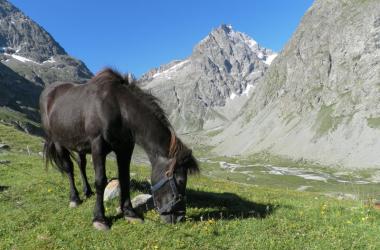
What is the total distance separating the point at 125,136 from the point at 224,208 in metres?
4.96

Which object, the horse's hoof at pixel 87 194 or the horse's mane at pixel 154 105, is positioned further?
the horse's hoof at pixel 87 194

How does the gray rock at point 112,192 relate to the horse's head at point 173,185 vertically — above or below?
below

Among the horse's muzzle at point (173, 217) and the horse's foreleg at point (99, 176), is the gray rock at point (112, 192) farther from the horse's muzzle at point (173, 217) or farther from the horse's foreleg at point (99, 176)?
the horse's muzzle at point (173, 217)

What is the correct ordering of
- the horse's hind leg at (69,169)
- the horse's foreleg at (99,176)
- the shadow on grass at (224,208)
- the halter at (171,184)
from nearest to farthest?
the halter at (171,184) → the horse's foreleg at (99,176) → the shadow on grass at (224,208) → the horse's hind leg at (69,169)

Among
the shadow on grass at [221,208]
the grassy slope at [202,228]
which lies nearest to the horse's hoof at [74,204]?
the grassy slope at [202,228]

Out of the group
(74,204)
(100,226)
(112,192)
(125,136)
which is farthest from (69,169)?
(125,136)

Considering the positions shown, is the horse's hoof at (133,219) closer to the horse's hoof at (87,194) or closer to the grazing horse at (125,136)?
the grazing horse at (125,136)

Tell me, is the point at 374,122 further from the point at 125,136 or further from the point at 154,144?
the point at 125,136

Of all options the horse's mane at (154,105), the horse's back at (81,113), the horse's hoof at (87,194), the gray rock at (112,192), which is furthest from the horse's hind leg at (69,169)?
the horse's mane at (154,105)

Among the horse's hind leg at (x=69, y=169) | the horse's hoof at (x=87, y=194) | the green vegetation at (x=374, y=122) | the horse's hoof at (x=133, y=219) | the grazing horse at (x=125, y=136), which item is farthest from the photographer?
the green vegetation at (x=374, y=122)

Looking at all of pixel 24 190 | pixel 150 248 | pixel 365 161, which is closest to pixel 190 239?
pixel 150 248

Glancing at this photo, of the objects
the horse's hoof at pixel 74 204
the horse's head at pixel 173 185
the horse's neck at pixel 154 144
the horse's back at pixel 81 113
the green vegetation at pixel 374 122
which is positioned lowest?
the horse's hoof at pixel 74 204

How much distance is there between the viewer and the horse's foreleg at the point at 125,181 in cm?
1205

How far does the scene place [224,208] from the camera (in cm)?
1427
